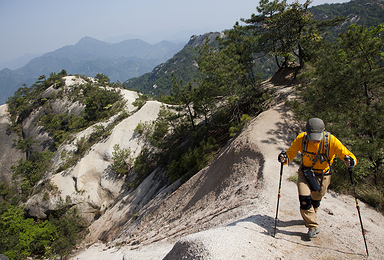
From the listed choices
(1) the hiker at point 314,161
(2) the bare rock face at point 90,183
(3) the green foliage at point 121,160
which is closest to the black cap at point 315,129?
(1) the hiker at point 314,161

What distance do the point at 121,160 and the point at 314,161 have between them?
2210 cm

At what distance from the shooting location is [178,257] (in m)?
3.47

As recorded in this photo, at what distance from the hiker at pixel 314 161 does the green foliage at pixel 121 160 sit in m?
21.3

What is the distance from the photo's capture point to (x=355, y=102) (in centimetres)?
751

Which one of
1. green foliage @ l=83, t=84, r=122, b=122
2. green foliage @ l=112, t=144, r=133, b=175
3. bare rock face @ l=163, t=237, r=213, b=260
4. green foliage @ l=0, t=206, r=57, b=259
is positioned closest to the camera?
bare rock face @ l=163, t=237, r=213, b=260

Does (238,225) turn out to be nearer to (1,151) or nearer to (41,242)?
(41,242)

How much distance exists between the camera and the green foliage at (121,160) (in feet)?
73.1

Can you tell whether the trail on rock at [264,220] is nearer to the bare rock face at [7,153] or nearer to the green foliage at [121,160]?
the green foliage at [121,160]

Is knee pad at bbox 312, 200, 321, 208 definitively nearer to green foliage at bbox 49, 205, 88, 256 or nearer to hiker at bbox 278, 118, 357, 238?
hiker at bbox 278, 118, 357, 238

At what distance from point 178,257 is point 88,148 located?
25.2 metres

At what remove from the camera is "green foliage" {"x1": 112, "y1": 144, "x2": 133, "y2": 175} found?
2228cm

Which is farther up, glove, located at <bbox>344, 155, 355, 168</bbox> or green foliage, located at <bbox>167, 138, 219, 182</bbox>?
Result: glove, located at <bbox>344, 155, 355, 168</bbox>

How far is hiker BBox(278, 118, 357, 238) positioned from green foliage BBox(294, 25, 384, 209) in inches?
106

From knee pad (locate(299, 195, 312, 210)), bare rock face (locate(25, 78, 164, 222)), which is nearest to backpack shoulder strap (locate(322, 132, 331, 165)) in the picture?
knee pad (locate(299, 195, 312, 210))
